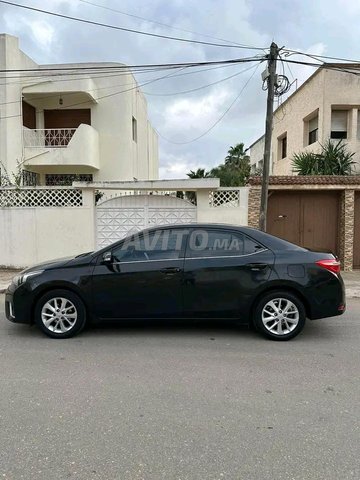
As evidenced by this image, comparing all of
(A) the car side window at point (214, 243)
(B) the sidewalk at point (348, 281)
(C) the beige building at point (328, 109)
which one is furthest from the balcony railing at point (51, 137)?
(A) the car side window at point (214, 243)

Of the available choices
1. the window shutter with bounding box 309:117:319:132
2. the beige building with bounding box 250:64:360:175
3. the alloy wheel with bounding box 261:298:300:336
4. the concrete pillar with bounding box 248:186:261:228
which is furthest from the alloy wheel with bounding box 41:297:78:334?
the window shutter with bounding box 309:117:319:132

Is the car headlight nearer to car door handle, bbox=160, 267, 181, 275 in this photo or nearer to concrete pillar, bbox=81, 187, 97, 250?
car door handle, bbox=160, 267, 181, 275

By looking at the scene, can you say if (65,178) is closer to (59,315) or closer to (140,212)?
(140,212)

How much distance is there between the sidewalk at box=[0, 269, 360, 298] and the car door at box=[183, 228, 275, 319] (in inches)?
149

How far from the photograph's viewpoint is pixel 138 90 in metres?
18.9

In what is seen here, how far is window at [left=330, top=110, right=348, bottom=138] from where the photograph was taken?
16125mm

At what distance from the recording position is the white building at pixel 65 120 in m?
15.0

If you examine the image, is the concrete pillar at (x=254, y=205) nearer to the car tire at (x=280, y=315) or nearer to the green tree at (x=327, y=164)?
the green tree at (x=327, y=164)

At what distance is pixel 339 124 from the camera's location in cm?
1617

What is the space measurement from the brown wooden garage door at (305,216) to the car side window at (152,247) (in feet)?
19.6

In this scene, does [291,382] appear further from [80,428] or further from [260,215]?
[260,215]

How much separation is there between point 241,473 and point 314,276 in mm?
2987

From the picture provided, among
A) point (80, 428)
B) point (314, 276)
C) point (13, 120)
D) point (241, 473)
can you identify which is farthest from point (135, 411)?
point (13, 120)

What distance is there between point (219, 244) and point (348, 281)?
535 cm
